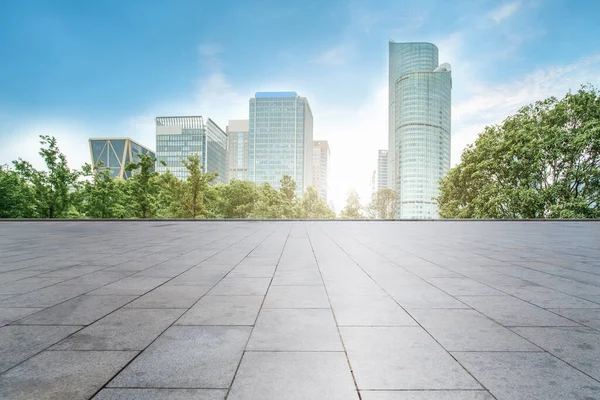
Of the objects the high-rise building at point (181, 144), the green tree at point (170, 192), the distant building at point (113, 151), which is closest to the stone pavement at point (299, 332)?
the green tree at point (170, 192)

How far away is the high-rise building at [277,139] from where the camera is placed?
18250 cm

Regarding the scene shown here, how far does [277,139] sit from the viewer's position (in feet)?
613

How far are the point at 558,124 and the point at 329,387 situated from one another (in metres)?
39.7

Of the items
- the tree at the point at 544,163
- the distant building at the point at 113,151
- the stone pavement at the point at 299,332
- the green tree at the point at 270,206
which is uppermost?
the distant building at the point at 113,151

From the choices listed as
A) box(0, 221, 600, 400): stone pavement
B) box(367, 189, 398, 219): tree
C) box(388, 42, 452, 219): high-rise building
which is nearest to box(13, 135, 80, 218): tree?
box(0, 221, 600, 400): stone pavement

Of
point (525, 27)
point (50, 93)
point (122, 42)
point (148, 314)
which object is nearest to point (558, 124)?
point (525, 27)

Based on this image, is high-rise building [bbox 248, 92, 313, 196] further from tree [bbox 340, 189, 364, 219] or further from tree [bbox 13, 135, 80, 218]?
tree [bbox 13, 135, 80, 218]

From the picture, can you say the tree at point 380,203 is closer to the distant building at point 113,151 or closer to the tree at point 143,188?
the tree at point 143,188

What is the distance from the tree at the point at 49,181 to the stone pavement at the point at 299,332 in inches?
1451

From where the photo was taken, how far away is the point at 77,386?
1975 mm

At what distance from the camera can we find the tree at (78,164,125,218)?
123 ft

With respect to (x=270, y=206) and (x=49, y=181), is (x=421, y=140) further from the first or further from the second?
(x=49, y=181)

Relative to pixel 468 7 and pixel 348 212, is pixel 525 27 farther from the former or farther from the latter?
pixel 348 212

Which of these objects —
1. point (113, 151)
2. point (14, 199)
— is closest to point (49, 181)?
point (14, 199)
